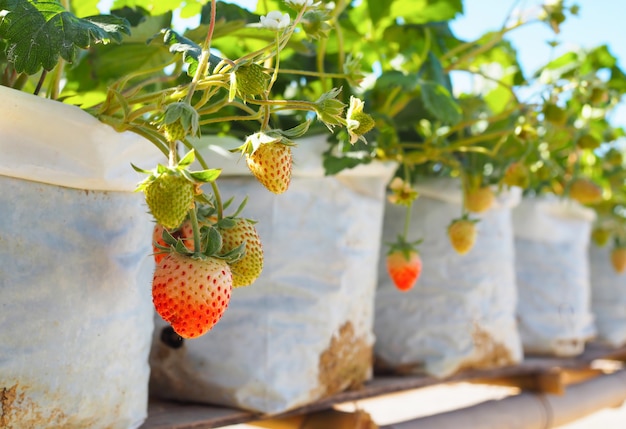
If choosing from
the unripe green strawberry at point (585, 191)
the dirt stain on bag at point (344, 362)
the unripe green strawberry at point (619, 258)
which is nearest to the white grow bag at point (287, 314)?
the dirt stain on bag at point (344, 362)

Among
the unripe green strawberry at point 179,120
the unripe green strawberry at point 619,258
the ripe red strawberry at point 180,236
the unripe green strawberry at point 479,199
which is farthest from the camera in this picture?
the unripe green strawberry at point 619,258

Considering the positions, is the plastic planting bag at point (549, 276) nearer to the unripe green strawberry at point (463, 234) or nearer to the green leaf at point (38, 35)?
the unripe green strawberry at point (463, 234)

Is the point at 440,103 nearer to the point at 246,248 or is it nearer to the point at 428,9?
the point at 428,9

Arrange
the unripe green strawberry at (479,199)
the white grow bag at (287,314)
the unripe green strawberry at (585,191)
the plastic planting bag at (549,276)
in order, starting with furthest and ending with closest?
the plastic planting bag at (549,276)
the unripe green strawberry at (585,191)
the unripe green strawberry at (479,199)
the white grow bag at (287,314)

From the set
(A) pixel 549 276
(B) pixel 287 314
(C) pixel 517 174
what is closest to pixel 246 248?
(B) pixel 287 314

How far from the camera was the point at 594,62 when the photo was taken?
128 cm

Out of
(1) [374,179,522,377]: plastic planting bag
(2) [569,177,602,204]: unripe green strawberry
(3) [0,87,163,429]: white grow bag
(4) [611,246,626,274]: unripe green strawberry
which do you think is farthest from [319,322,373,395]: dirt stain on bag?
(4) [611,246,626,274]: unripe green strawberry

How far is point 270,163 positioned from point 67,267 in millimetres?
179

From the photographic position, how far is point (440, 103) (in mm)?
863

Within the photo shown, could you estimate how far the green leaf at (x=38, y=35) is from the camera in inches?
20.0

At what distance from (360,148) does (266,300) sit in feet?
0.62

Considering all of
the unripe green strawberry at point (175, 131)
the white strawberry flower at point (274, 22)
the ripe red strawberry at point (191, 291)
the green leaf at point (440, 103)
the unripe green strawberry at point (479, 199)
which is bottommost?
the ripe red strawberry at point (191, 291)

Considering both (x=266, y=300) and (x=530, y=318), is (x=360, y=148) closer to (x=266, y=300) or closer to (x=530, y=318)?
(x=266, y=300)

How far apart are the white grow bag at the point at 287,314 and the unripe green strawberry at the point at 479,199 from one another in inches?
8.8
